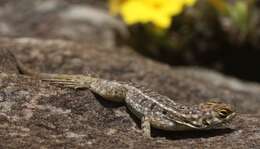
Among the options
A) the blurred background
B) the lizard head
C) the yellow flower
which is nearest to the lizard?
the lizard head

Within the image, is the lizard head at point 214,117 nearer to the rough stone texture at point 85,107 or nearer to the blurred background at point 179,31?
the rough stone texture at point 85,107

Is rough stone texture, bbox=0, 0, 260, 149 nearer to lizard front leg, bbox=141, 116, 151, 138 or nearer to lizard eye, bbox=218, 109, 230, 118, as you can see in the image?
lizard front leg, bbox=141, 116, 151, 138

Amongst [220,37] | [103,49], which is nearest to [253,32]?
[220,37]

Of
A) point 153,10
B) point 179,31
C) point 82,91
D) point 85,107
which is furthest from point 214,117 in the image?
point 179,31

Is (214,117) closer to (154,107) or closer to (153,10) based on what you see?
(154,107)

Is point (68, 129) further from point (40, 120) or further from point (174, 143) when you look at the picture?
point (174, 143)

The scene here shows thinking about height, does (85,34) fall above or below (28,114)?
above

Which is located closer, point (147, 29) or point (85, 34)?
point (147, 29)
